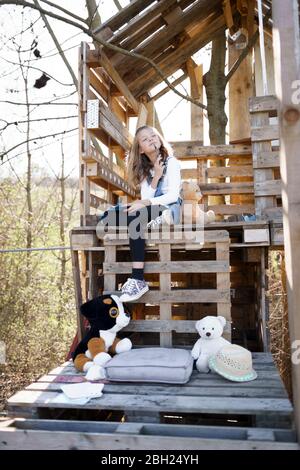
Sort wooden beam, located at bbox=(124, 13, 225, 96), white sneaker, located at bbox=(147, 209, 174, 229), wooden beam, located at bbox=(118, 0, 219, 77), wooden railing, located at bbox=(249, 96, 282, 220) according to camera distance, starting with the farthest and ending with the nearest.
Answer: wooden beam, located at bbox=(124, 13, 225, 96) → wooden beam, located at bbox=(118, 0, 219, 77) → wooden railing, located at bbox=(249, 96, 282, 220) → white sneaker, located at bbox=(147, 209, 174, 229)

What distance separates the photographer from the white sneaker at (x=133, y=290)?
3213 millimetres

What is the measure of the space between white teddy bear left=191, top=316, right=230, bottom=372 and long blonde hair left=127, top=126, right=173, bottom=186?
67.0 inches

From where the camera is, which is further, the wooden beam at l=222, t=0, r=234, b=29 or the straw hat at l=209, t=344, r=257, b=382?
the wooden beam at l=222, t=0, r=234, b=29

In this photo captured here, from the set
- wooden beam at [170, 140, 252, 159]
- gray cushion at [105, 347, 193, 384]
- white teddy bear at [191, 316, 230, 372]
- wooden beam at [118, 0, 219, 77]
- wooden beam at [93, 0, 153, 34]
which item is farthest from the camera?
wooden beam at [170, 140, 252, 159]

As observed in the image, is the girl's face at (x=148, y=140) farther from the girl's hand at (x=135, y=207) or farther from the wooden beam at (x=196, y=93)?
the wooden beam at (x=196, y=93)

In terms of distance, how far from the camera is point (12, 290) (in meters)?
8.07

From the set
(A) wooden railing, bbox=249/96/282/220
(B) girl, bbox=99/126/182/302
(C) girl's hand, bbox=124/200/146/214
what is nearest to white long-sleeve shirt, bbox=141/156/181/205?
(B) girl, bbox=99/126/182/302

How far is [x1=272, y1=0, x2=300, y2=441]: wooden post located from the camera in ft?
6.77

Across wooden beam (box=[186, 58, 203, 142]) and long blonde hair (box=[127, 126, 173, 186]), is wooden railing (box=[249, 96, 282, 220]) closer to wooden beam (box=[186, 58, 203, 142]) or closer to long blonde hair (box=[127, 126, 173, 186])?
long blonde hair (box=[127, 126, 173, 186])

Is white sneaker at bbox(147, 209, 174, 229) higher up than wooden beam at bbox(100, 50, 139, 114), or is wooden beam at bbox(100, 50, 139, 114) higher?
wooden beam at bbox(100, 50, 139, 114)

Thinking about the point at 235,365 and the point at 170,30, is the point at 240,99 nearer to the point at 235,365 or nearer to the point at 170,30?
the point at 170,30

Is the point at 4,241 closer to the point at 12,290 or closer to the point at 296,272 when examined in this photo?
the point at 12,290

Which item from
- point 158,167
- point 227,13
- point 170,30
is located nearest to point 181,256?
point 158,167

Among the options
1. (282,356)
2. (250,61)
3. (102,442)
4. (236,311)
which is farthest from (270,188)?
(250,61)
